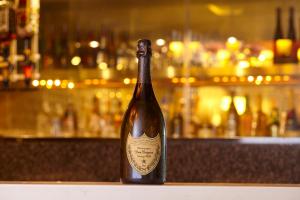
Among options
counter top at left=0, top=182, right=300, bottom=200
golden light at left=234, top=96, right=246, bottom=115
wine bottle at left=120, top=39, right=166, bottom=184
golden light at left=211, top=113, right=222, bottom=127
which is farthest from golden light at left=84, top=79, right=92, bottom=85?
counter top at left=0, top=182, right=300, bottom=200

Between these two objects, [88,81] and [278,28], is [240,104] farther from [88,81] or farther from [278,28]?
[88,81]

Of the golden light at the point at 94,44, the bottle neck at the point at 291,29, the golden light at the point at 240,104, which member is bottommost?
the golden light at the point at 240,104

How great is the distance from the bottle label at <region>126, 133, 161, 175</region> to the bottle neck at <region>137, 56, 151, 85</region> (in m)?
0.11

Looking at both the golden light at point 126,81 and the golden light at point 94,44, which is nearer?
the golden light at point 126,81

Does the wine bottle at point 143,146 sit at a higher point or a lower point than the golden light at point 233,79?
lower

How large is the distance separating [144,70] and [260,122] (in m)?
2.59

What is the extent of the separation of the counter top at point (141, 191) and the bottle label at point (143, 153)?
5.2 inches

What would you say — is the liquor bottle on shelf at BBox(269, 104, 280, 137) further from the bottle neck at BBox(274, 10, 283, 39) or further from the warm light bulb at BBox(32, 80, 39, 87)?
the warm light bulb at BBox(32, 80, 39, 87)

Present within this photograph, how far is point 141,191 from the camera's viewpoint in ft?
2.33

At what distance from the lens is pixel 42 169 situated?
8.61 feet

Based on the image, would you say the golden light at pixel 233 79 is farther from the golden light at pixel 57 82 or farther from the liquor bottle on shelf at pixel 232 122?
the golden light at pixel 57 82

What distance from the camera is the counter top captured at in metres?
0.70

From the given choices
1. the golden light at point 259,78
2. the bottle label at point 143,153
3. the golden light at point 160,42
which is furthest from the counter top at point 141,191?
the golden light at point 160,42

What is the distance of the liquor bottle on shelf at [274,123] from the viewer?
11.1 ft
